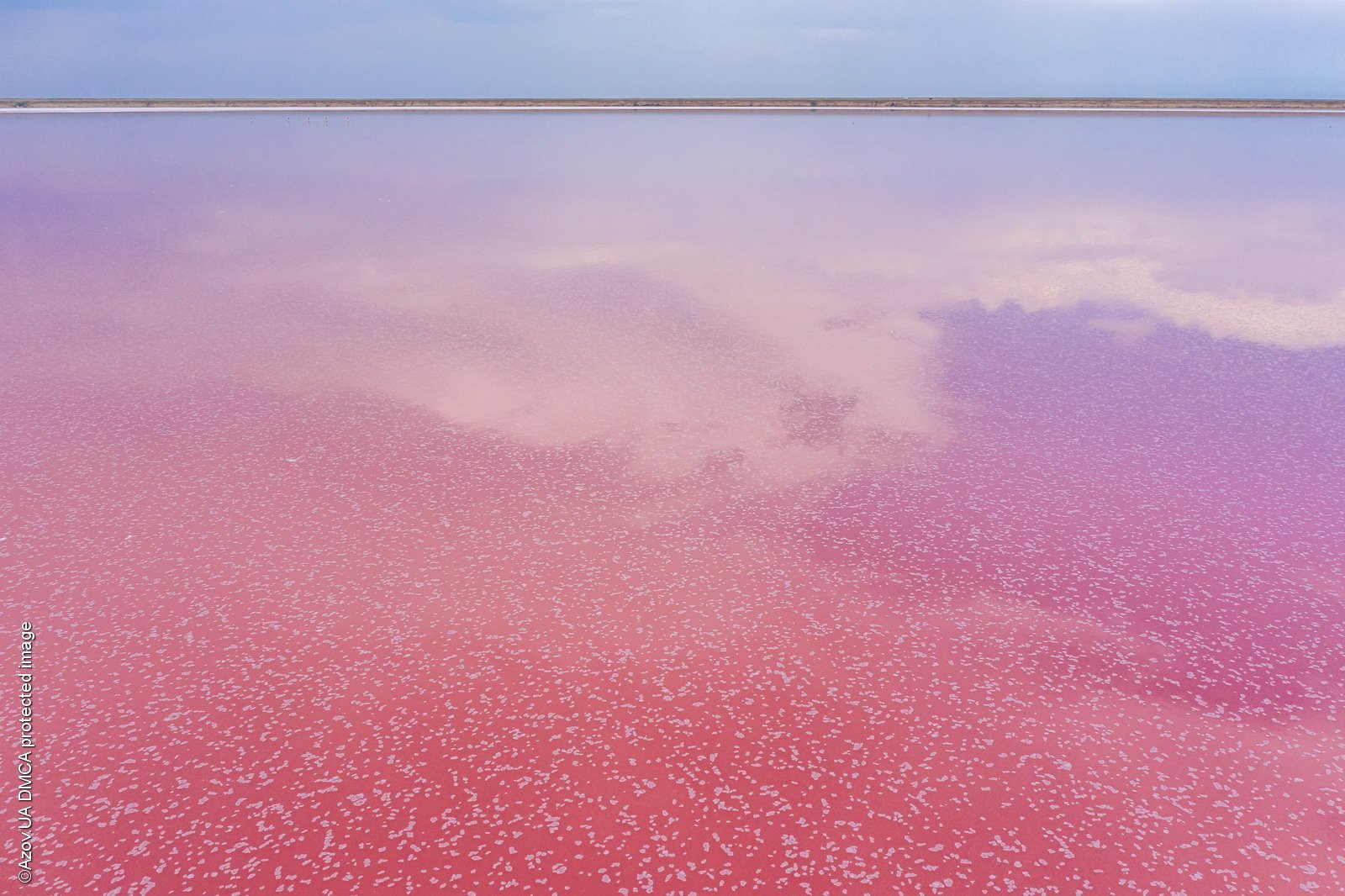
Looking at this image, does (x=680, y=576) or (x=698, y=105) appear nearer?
(x=680, y=576)

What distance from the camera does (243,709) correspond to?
202cm

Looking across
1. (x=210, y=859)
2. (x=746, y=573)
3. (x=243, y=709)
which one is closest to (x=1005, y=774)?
(x=746, y=573)

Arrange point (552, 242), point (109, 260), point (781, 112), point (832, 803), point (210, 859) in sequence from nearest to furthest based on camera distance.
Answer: point (210, 859) < point (832, 803) < point (109, 260) < point (552, 242) < point (781, 112)

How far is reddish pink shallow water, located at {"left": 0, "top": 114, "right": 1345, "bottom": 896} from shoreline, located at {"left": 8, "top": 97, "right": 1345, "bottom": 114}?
1842 centimetres

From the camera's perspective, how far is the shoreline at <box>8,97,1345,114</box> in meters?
22.0

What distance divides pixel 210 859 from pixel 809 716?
4.33 ft

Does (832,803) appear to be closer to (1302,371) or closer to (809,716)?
(809,716)

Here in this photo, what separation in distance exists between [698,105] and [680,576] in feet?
75.3

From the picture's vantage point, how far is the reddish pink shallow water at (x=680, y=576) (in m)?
1.72

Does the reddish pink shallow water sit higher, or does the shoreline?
the shoreline

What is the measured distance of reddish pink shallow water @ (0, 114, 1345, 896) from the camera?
172cm

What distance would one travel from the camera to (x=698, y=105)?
2317 cm

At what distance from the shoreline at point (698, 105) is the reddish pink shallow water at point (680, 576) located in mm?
18420

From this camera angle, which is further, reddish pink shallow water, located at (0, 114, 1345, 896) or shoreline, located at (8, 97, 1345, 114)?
shoreline, located at (8, 97, 1345, 114)
